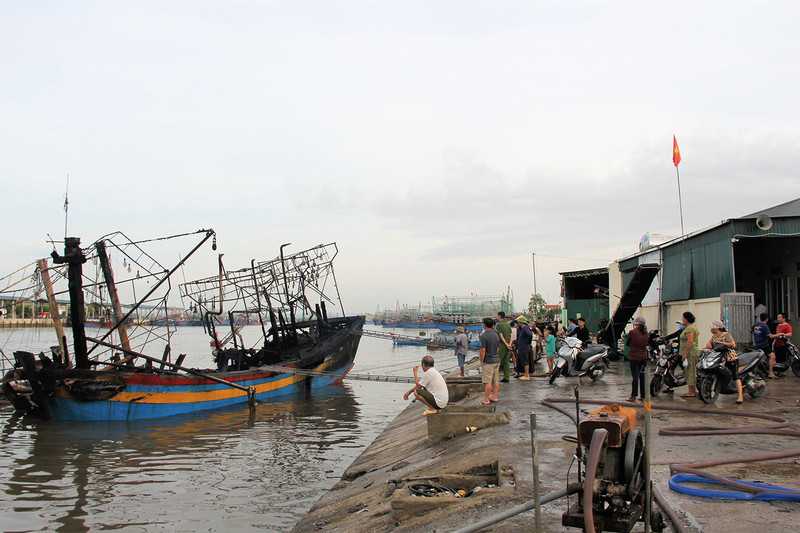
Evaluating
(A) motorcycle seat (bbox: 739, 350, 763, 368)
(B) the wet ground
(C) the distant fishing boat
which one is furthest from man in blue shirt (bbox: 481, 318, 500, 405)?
(C) the distant fishing boat

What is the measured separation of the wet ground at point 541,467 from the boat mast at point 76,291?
9.98 m

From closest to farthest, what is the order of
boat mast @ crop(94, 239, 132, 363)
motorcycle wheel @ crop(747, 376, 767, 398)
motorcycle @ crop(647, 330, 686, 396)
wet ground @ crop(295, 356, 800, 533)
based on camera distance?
1. wet ground @ crop(295, 356, 800, 533)
2. motorcycle wheel @ crop(747, 376, 767, 398)
3. motorcycle @ crop(647, 330, 686, 396)
4. boat mast @ crop(94, 239, 132, 363)

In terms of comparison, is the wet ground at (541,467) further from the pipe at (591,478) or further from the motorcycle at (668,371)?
the pipe at (591,478)

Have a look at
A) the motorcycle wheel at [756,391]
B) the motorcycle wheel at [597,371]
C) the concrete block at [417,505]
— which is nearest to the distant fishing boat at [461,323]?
the motorcycle wheel at [597,371]

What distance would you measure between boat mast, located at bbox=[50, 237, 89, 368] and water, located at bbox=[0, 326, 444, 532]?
2.03 m

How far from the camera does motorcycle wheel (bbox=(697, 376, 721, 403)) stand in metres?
10.4

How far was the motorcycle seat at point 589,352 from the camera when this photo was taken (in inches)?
Answer: 579

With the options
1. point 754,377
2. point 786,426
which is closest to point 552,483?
point 786,426

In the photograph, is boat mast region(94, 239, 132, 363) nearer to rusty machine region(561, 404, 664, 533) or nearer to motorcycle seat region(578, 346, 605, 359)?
motorcycle seat region(578, 346, 605, 359)

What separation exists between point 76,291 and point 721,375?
1657cm

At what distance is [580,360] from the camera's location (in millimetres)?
14883

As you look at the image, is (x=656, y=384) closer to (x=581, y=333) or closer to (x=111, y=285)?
(x=581, y=333)

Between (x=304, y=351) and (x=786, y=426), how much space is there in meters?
21.6

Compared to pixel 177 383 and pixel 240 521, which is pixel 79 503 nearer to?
pixel 240 521
